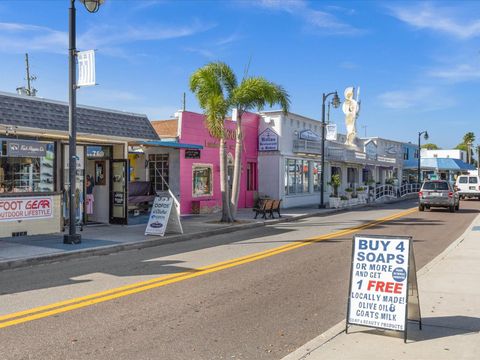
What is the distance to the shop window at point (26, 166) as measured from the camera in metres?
13.8

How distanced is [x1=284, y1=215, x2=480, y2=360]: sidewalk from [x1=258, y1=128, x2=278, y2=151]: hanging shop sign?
1987cm

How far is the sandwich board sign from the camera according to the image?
5344mm

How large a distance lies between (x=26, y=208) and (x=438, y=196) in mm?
20616

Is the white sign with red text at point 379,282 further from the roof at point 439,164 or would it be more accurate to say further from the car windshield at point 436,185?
the roof at point 439,164

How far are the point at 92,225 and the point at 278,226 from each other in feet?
22.2

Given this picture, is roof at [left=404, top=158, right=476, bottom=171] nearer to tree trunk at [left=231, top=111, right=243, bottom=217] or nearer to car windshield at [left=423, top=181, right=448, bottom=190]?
car windshield at [left=423, top=181, right=448, bottom=190]

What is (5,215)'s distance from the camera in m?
13.5

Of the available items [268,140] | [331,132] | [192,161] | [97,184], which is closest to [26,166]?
[97,184]

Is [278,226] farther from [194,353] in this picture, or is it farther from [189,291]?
[194,353]

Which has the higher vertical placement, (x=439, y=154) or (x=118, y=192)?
(x=439, y=154)

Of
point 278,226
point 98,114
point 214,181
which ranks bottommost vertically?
point 278,226

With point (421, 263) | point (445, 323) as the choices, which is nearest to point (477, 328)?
point (445, 323)

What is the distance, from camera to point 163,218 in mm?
14609

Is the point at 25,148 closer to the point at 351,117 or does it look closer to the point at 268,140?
the point at 268,140
